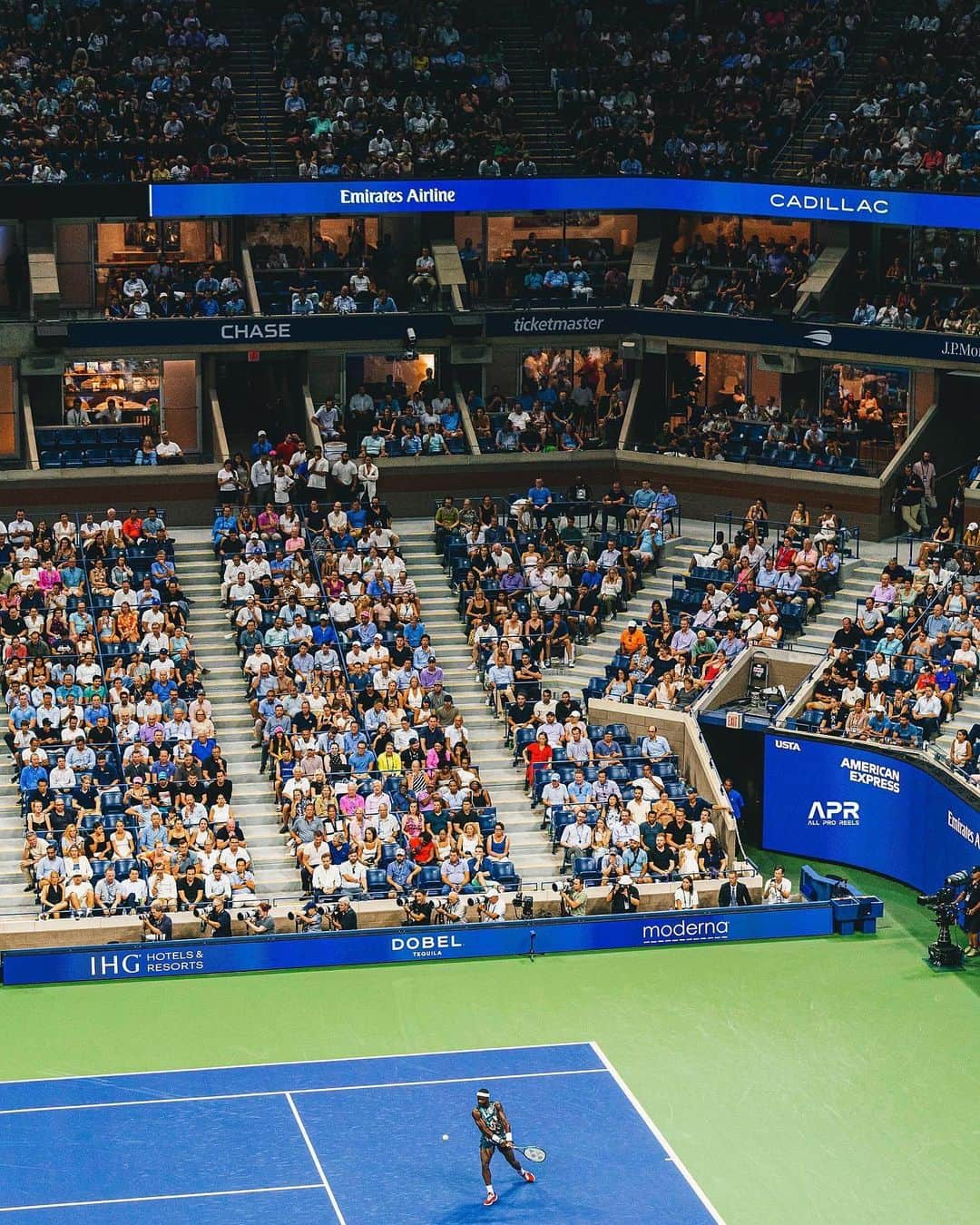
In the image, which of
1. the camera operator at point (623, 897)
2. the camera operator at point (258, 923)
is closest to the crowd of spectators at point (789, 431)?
the camera operator at point (623, 897)

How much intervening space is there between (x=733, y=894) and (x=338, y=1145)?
31.5 ft

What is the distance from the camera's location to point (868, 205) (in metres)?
45.8

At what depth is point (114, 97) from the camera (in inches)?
1849

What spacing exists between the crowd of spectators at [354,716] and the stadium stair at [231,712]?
29 centimetres

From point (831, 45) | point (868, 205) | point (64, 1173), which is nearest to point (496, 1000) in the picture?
point (64, 1173)

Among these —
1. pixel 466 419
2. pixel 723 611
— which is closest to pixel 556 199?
pixel 466 419

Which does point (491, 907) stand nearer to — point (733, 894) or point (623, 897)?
point (623, 897)

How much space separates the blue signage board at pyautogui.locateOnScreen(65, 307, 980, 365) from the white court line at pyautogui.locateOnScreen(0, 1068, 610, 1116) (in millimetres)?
20231

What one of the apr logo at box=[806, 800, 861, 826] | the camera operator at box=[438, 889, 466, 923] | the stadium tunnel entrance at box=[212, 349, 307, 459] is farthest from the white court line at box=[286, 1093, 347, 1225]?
the stadium tunnel entrance at box=[212, 349, 307, 459]

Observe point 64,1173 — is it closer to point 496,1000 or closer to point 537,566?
point 496,1000

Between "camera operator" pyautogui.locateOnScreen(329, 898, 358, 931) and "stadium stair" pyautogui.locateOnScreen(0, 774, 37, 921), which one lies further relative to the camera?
"stadium stair" pyautogui.locateOnScreen(0, 774, 37, 921)

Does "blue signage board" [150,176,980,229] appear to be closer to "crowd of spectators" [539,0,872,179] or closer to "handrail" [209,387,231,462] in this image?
"crowd of spectators" [539,0,872,179]

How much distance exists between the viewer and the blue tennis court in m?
27.0

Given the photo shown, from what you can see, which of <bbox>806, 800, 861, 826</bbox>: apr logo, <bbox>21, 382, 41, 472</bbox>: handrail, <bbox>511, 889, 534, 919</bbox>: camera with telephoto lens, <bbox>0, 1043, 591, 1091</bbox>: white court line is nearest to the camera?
<bbox>0, 1043, 591, 1091</bbox>: white court line
